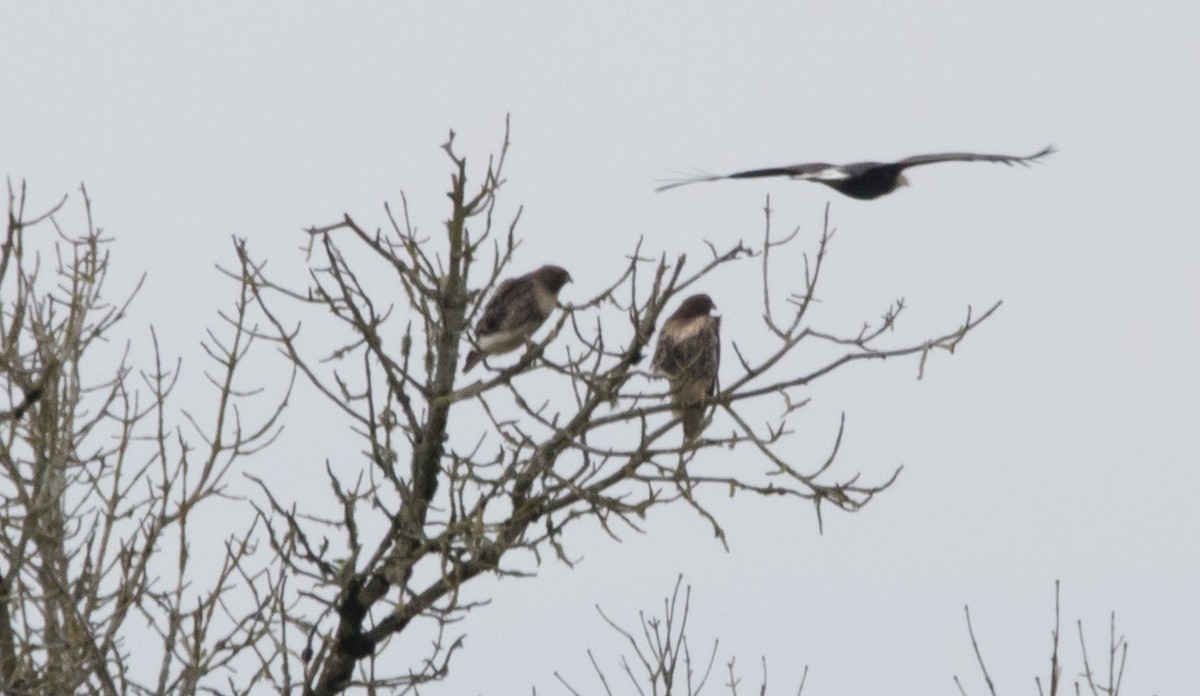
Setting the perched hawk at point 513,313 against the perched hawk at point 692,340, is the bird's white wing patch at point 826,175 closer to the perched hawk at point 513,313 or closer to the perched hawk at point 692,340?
the perched hawk at point 692,340

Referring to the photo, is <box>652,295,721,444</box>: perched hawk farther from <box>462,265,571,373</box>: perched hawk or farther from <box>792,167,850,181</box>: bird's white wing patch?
<box>792,167,850,181</box>: bird's white wing patch

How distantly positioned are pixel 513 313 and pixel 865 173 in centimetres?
177

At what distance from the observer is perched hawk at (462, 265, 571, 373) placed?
7.80 metres

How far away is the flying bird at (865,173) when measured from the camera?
23.3 ft

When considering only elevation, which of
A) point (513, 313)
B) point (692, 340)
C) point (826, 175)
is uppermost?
point (513, 313)

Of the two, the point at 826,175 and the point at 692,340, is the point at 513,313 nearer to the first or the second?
the point at 692,340

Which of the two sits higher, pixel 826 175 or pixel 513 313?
pixel 513 313

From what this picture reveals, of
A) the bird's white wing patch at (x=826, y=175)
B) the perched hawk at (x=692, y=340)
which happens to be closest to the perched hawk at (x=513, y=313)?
the perched hawk at (x=692, y=340)

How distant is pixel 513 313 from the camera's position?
26.0 ft

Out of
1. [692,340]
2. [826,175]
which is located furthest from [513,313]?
[826,175]

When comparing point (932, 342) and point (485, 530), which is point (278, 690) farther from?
point (932, 342)

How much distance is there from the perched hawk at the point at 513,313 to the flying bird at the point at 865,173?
131cm

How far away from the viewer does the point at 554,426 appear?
195 inches

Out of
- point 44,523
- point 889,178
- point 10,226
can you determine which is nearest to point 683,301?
point 889,178
